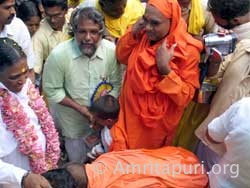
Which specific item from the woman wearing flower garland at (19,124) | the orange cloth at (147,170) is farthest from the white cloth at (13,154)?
the orange cloth at (147,170)

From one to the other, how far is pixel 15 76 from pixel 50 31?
158cm

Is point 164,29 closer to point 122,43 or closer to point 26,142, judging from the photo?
point 122,43

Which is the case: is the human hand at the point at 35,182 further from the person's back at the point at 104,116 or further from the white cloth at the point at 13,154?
the person's back at the point at 104,116

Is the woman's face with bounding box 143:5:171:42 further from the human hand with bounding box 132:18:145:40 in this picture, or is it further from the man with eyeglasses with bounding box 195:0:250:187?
the man with eyeglasses with bounding box 195:0:250:187

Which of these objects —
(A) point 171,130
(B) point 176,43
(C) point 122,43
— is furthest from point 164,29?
(A) point 171,130

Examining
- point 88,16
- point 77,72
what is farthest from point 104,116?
point 88,16

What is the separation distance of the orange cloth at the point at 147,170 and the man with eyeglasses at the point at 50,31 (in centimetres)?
150

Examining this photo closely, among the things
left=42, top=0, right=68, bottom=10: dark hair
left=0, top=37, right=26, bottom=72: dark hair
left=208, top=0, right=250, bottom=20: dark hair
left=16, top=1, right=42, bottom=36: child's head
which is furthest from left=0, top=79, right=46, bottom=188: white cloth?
left=16, top=1, right=42, bottom=36: child's head

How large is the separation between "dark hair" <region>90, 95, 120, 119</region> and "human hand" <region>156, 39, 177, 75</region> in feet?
1.43

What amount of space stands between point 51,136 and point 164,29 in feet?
3.00

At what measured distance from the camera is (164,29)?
10.1 ft

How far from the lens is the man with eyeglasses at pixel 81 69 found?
333cm

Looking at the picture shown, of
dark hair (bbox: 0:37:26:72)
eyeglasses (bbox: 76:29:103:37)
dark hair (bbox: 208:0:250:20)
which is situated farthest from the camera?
eyeglasses (bbox: 76:29:103:37)

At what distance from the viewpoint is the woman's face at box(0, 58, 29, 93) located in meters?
2.66
